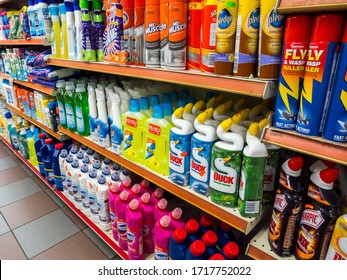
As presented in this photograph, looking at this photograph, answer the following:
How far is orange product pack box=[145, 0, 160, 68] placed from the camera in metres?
0.90

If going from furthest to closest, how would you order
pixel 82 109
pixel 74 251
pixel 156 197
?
pixel 74 251
pixel 82 109
pixel 156 197

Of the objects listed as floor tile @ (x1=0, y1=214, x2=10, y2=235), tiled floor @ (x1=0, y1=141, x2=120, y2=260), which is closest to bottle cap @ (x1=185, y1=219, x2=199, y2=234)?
tiled floor @ (x1=0, y1=141, x2=120, y2=260)

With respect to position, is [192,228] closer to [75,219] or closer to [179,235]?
[179,235]

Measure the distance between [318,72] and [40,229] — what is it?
209cm

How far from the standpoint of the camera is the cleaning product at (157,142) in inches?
41.7

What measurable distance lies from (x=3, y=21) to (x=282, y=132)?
296 cm

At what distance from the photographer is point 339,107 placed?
1.85 feet

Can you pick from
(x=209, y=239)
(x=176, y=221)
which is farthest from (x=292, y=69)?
(x=176, y=221)

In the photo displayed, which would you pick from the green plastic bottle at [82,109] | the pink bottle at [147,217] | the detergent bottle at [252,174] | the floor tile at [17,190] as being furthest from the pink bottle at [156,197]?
the floor tile at [17,190]

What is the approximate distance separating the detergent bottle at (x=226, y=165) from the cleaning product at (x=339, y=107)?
271 millimetres

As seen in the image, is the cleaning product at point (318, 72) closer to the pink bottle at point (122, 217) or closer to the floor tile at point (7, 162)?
the pink bottle at point (122, 217)

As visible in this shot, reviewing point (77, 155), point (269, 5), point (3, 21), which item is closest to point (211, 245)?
point (269, 5)

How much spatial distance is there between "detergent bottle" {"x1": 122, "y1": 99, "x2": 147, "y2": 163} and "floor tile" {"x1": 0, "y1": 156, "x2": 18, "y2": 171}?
2405mm

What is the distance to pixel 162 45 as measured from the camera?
3.01 feet
